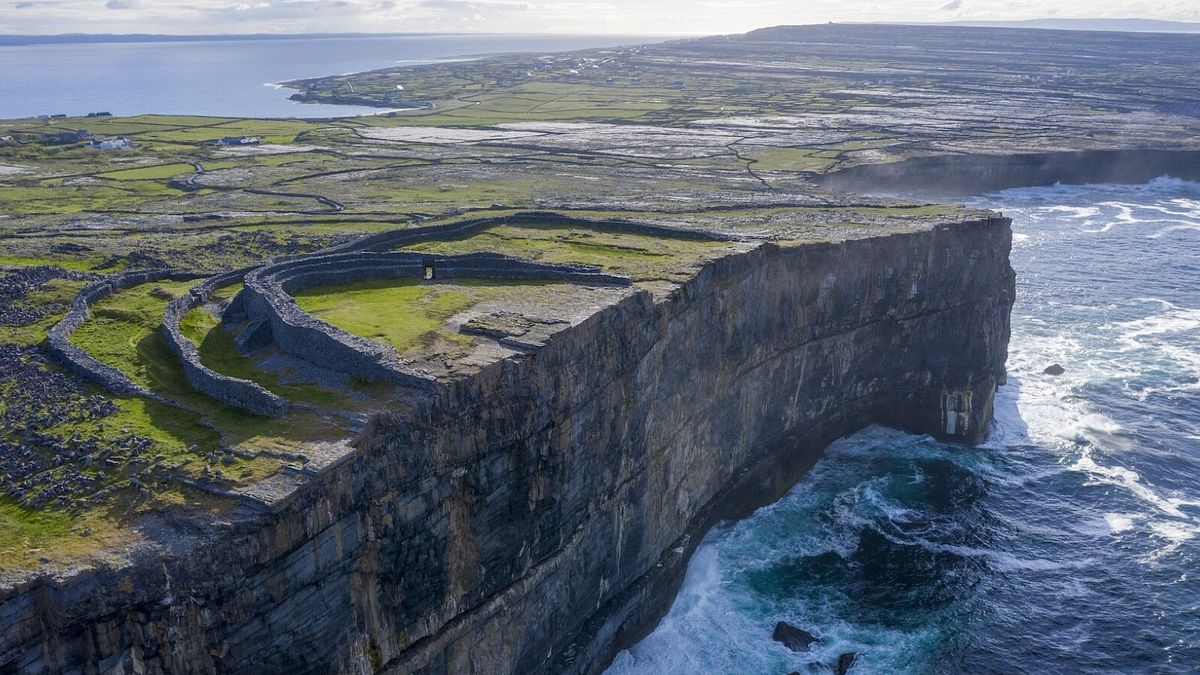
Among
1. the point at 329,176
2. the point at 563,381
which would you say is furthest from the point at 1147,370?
the point at 329,176

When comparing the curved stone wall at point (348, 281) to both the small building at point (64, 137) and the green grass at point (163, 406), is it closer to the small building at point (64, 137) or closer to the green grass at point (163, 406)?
the green grass at point (163, 406)

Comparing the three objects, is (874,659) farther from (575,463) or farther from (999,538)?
(575,463)

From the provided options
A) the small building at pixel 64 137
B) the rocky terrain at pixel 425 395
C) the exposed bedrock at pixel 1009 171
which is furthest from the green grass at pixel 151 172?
the exposed bedrock at pixel 1009 171

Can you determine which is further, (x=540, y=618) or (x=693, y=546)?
(x=693, y=546)

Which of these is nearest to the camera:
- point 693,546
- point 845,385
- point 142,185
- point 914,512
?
point 693,546

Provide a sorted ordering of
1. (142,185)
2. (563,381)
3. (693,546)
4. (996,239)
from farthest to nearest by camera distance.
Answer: (142,185)
(996,239)
(693,546)
(563,381)

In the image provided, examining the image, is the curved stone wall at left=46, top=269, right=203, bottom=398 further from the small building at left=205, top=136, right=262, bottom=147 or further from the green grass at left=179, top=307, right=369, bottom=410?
the small building at left=205, top=136, right=262, bottom=147
